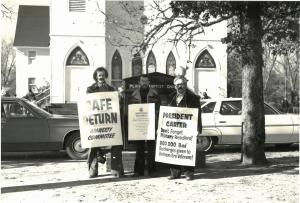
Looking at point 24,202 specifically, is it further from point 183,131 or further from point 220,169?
point 220,169

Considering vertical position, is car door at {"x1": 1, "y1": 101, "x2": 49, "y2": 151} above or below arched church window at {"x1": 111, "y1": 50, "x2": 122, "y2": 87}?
below

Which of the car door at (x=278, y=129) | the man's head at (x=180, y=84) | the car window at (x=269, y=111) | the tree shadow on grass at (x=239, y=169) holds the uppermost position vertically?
the man's head at (x=180, y=84)

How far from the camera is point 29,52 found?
41.5 meters

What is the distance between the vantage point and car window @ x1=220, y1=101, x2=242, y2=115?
45.3 ft

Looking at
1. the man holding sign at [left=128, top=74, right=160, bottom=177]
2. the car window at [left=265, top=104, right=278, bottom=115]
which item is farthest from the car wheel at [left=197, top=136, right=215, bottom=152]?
the man holding sign at [left=128, top=74, right=160, bottom=177]

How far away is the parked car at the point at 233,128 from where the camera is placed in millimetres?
13609

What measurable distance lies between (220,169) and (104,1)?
18.5m

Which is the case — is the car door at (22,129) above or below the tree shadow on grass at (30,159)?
above

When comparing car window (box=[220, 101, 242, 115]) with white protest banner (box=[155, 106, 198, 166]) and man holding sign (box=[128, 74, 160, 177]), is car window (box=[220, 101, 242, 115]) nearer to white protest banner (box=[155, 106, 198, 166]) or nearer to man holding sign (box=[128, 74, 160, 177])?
man holding sign (box=[128, 74, 160, 177])

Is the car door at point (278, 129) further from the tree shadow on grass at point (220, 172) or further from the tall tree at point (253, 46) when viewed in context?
the tall tree at point (253, 46)

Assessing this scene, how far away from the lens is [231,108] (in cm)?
1391

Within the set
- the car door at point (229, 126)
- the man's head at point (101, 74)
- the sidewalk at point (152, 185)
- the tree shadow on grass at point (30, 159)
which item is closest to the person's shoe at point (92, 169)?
the sidewalk at point (152, 185)

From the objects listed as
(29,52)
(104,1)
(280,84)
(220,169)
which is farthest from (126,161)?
(280,84)

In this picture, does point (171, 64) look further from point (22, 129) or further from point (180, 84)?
point (180, 84)
